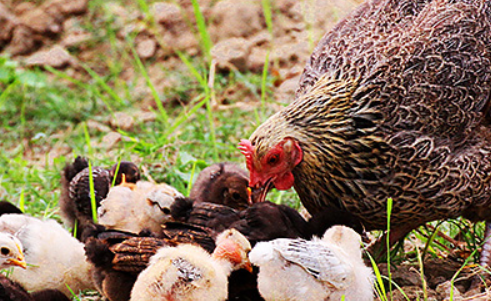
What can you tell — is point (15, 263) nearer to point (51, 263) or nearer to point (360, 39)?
point (51, 263)

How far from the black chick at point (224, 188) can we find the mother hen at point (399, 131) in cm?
64

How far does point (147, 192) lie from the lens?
377 centimetres

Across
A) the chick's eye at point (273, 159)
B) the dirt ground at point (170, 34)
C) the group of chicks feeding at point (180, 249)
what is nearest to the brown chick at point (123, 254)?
the group of chicks feeding at point (180, 249)

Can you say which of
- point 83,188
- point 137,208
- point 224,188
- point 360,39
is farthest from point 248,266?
point 83,188

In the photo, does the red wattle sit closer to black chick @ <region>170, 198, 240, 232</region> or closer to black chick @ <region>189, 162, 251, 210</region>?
black chick @ <region>170, 198, 240, 232</region>

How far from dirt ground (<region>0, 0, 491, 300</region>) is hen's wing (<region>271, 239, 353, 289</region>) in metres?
3.19

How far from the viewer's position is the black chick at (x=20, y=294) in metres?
3.02

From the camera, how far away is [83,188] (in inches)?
161

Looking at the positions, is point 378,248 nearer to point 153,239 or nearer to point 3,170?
point 153,239

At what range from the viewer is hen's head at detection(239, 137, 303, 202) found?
327cm

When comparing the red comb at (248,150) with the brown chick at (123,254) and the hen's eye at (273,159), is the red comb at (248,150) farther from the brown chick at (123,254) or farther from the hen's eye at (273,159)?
the brown chick at (123,254)

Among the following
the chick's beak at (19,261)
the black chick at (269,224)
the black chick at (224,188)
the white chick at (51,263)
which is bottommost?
the white chick at (51,263)

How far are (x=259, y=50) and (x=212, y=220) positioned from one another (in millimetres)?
3366

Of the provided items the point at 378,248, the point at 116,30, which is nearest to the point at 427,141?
the point at 378,248
